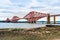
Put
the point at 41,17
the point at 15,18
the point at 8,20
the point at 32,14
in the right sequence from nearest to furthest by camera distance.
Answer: the point at 41,17, the point at 32,14, the point at 15,18, the point at 8,20

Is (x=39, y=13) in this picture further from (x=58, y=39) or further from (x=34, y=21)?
(x=58, y=39)

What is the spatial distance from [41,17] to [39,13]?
598 centimetres

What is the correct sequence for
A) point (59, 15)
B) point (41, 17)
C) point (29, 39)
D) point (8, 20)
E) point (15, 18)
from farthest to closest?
point (8, 20)
point (15, 18)
point (41, 17)
point (59, 15)
point (29, 39)

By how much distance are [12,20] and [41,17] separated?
29.7 metres

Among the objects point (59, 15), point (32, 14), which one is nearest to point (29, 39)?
point (59, 15)

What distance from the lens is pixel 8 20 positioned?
135m

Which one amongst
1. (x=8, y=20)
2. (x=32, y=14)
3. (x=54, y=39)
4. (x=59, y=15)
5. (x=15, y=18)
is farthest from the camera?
(x=8, y=20)

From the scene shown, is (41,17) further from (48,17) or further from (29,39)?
(29,39)

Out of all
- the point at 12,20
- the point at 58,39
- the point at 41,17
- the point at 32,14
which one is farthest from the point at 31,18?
the point at 58,39

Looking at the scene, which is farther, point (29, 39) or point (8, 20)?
point (8, 20)

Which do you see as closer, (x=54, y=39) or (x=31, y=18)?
(x=54, y=39)

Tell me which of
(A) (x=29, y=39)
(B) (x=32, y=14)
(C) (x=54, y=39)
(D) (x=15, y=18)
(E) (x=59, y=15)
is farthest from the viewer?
(D) (x=15, y=18)

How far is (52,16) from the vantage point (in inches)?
3691

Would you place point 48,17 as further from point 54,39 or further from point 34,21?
point 54,39
